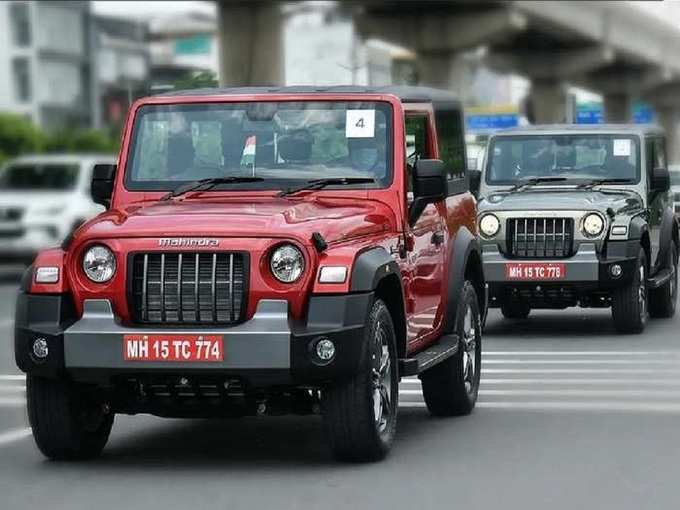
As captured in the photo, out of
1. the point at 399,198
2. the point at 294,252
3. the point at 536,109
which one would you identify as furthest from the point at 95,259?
the point at 536,109

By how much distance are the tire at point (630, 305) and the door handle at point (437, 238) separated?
21.1 feet

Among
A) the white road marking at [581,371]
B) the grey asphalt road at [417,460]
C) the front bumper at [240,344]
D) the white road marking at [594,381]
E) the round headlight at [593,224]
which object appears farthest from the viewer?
the round headlight at [593,224]

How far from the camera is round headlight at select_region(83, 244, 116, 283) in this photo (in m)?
9.21

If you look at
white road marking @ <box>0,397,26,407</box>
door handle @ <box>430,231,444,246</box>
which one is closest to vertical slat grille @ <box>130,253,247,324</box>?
door handle @ <box>430,231,444,246</box>

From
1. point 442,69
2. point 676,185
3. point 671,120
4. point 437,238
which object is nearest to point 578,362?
point 437,238

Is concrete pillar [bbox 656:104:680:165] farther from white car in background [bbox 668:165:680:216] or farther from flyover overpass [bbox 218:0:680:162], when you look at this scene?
white car in background [bbox 668:165:680:216]

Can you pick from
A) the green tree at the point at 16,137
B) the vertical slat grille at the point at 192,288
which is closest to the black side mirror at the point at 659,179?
the vertical slat grille at the point at 192,288

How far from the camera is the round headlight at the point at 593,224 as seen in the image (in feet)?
56.2

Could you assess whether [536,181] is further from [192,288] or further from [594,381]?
[192,288]

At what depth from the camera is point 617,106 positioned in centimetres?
9331

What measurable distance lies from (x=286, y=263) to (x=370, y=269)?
1.30ft

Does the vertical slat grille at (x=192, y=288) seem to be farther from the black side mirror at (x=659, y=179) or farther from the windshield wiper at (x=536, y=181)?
the black side mirror at (x=659, y=179)

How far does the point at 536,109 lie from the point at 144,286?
240ft

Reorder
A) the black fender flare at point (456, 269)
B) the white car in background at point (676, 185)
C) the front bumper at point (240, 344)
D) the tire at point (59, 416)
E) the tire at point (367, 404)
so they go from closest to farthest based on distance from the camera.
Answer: the front bumper at point (240, 344), the tire at point (367, 404), the tire at point (59, 416), the black fender flare at point (456, 269), the white car in background at point (676, 185)
